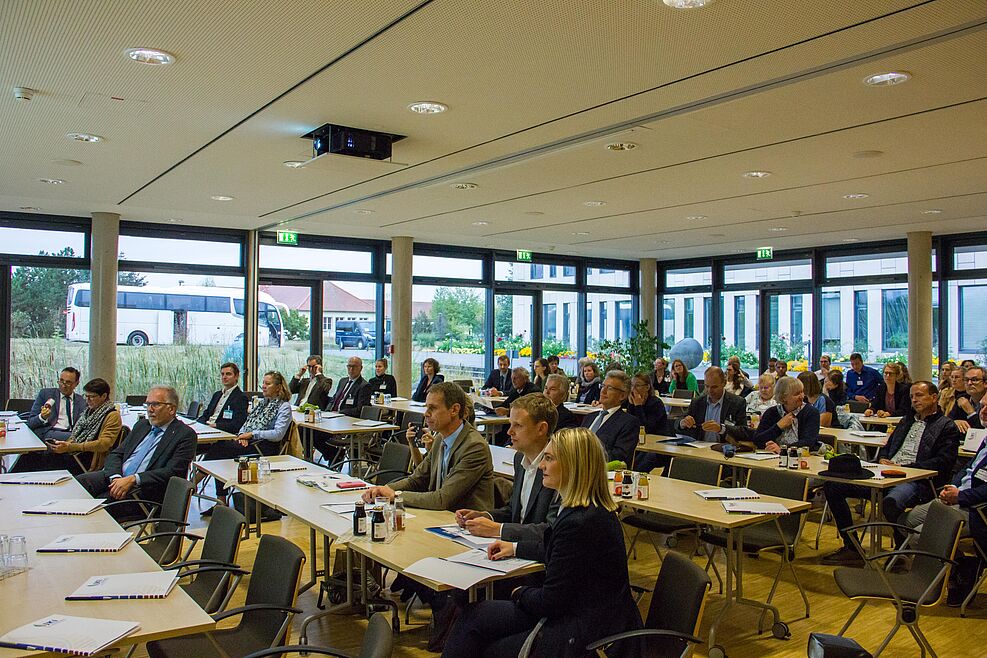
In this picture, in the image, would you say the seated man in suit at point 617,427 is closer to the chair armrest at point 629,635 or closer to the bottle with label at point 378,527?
the bottle with label at point 378,527

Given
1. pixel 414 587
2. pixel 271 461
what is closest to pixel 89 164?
pixel 271 461

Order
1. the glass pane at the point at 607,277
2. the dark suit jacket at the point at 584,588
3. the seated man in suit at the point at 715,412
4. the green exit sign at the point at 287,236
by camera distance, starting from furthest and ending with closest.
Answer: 1. the glass pane at the point at 607,277
2. the green exit sign at the point at 287,236
3. the seated man in suit at the point at 715,412
4. the dark suit jacket at the point at 584,588

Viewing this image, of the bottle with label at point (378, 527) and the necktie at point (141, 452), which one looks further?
the necktie at point (141, 452)

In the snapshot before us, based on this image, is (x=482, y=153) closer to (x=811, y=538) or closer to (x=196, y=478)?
(x=196, y=478)

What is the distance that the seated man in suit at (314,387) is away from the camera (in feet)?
37.3

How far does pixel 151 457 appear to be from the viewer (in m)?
5.87

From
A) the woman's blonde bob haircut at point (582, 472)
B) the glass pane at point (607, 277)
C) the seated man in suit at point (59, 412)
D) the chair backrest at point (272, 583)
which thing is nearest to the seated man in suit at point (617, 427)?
the woman's blonde bob haircut at point (582, 472)

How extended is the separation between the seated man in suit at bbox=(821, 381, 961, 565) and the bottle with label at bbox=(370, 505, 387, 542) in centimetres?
403

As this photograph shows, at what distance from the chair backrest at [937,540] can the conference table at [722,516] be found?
65cm

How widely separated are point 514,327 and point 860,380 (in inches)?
269

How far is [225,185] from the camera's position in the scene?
8.87 metres

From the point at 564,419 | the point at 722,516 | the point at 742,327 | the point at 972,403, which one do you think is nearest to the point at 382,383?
the point at 564,419

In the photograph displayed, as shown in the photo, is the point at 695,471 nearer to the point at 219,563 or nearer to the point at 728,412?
the point at 728,412

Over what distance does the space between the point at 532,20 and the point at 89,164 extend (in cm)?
562
